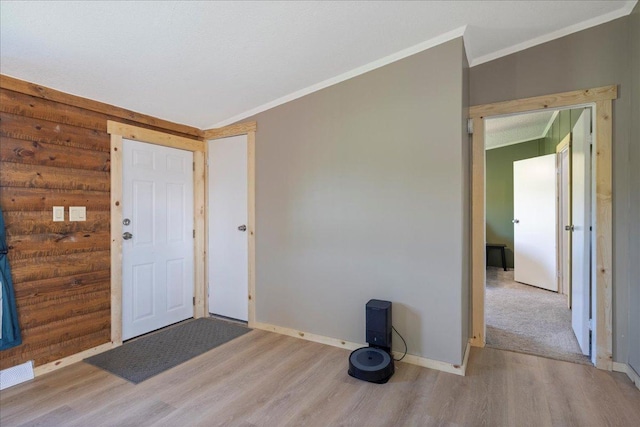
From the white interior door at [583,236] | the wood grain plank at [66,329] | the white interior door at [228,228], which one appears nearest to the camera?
the wood grain plank at [66,329]

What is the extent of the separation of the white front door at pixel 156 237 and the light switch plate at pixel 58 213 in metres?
0.48

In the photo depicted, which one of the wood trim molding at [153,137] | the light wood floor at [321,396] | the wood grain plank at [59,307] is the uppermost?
the wood trim molding at [153,137]

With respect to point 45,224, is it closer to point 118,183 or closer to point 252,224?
point 118,183

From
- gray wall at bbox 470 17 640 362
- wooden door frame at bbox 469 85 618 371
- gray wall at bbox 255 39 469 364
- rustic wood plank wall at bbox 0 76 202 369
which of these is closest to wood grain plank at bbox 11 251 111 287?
rustic wood plank wall at bbox 0 76 202 369

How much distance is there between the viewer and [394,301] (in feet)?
8.36

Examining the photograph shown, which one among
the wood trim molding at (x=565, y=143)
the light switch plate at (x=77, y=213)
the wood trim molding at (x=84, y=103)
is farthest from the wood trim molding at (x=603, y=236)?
the light switch plate at (x=77, y=213)

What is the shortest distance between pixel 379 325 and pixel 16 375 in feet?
8.35

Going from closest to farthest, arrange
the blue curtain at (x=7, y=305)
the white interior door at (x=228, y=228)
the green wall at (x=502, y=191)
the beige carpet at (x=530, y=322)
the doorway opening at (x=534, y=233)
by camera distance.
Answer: the blue curtain at (x=7, y=305)
the beige carpet at (x=530, y=322)
the doorway opening at (x=534, y=233)
the white interior door at (x=228, y=228)
the green wall at (x=502, y=191)

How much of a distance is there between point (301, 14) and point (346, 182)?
1286 millimetres

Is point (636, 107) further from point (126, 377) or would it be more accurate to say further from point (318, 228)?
Answer: point (126, 377)

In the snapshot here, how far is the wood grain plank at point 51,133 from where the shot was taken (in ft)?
7.25

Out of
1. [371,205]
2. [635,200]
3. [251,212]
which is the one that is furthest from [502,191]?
[251,212]

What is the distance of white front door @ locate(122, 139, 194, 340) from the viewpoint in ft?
9.70

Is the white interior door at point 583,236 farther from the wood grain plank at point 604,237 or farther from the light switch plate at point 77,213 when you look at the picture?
the light switch plate at point 77,213
